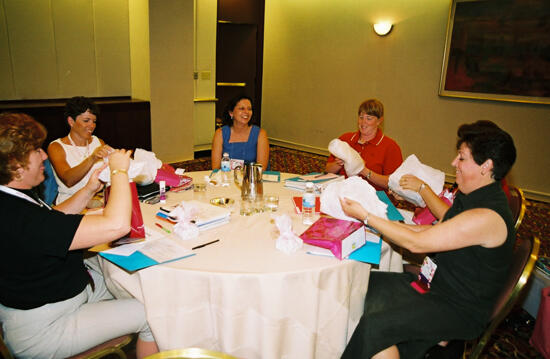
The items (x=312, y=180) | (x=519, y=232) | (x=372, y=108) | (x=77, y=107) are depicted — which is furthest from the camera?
(x=519, y=232)

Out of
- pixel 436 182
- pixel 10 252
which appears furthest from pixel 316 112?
pixel 10 252

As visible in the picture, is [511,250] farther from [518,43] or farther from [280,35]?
[280,35]

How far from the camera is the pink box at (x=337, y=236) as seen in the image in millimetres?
1775

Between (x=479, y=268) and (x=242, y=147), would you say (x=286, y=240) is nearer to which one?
(x=479, y=268)

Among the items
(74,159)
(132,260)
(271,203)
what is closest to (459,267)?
(271,203)

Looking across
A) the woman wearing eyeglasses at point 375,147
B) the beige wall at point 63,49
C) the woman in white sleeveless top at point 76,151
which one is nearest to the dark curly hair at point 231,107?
the woman wearing eyeglasses at point 375,147

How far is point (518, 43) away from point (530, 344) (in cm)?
442

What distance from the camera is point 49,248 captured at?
1.45 meters

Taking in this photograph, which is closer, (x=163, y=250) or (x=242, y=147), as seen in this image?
(x=163, y=250)

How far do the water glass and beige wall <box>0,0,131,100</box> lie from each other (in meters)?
4.80

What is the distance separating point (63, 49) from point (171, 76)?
1592 millimetres

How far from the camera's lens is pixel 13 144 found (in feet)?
4.91

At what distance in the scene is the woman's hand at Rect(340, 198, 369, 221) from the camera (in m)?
1.89

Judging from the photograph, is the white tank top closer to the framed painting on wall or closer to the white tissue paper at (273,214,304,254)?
the white tissue paper at (273,214,304,254)
